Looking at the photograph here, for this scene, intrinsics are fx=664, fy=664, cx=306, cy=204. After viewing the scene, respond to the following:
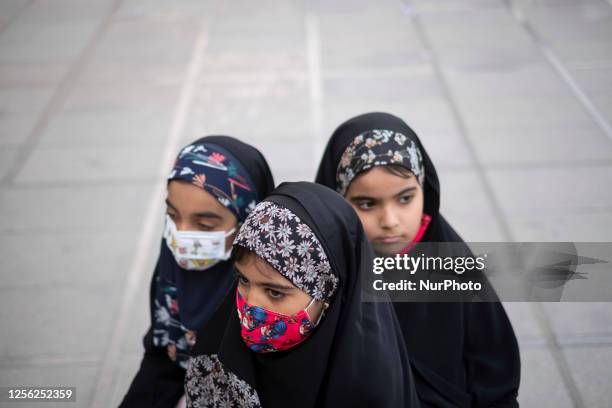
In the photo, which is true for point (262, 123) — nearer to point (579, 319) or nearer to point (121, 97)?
point (121, 97)

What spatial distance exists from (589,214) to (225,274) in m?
3.04

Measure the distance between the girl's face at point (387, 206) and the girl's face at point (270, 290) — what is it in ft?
1.69

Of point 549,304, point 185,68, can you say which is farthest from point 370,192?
Result: point 185,68

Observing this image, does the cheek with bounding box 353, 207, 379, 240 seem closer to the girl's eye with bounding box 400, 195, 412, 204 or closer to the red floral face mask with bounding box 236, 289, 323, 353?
the girl's eye with bounding box 400, 195, 412, 204

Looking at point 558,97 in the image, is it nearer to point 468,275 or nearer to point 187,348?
point 468,275

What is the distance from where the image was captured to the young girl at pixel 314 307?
1.97 m

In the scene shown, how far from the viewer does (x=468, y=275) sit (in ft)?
8.21

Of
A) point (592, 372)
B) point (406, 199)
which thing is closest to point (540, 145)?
point (592, 372)

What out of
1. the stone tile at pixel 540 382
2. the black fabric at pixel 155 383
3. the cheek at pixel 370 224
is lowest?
the stone tile at pixel 540 382

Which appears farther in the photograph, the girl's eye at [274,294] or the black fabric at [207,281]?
the black fabric at [207,281]

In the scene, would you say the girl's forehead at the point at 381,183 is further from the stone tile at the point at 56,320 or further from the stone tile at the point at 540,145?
the stone tile at the point at 540,145

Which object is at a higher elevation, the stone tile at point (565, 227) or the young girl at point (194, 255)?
the young girl at point (194, 255)

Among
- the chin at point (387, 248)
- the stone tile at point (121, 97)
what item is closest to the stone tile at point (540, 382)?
the chin at point (387, 248)

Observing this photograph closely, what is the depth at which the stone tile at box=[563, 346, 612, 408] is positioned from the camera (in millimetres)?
3383
